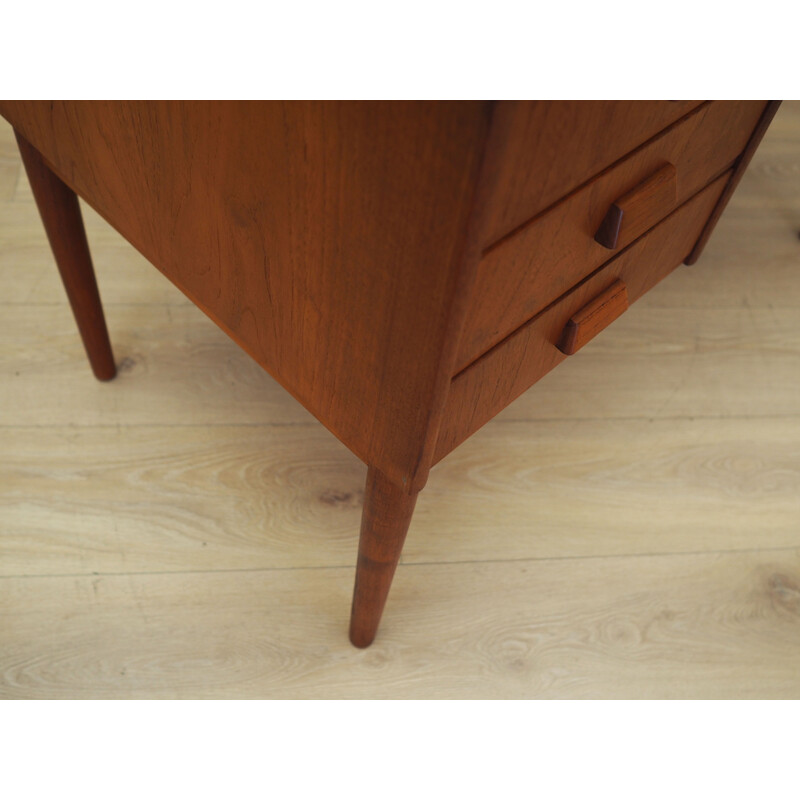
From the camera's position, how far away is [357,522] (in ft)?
2.94

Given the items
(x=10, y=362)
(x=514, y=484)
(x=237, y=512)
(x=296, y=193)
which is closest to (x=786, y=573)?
(x=514, y=484)

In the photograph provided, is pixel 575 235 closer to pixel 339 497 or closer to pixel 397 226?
pixel 397 226

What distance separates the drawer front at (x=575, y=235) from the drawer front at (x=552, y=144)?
12 mm

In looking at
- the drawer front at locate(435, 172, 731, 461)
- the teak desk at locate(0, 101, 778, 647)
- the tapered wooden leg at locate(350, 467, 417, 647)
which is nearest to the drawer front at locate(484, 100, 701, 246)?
the teak desk at locate(0, 101, 778, 647)

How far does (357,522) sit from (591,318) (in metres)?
0.42

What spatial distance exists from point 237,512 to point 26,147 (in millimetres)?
436

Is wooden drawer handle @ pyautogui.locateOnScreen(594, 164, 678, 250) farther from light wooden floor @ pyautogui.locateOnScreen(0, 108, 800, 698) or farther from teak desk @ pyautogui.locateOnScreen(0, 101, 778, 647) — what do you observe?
light wooden floor @ pyautogui.locateOnScreen(0, 108, 800, 698)

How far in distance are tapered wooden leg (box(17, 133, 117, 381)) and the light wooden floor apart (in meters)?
0.07

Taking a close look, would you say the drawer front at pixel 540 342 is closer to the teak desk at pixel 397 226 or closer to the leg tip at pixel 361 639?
the teak desk at pixel 397 226

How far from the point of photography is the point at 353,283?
17.0 inches

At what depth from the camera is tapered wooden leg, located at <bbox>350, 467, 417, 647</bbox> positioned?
1.89 ft

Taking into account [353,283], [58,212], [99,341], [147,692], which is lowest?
[147,692]

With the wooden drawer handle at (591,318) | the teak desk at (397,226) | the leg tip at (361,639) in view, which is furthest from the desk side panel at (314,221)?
the leg tip at (361,639)

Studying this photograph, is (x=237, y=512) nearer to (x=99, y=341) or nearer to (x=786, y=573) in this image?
(x=99, y=341)
